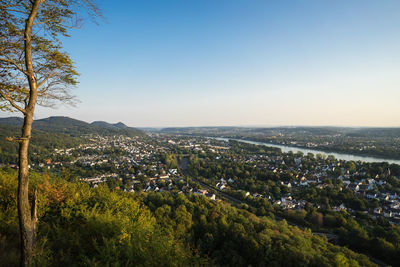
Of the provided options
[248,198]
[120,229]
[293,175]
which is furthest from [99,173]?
[293,175]

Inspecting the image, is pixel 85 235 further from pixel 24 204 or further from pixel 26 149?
pixel 26 149

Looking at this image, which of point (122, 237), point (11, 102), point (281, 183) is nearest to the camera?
point (11, 102)

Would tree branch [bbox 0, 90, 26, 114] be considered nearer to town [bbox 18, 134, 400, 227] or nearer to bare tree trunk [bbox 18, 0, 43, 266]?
bare tree trunk [bbox 18, 0, 43, 266]

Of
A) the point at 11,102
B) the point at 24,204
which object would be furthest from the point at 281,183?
the point at 11,102

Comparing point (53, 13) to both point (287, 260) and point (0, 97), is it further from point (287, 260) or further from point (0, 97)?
point (287, 260)

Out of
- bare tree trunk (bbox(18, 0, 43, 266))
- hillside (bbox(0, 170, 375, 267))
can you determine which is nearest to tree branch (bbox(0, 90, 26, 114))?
bare tree trunk (bbox(18, 0, 43, 266))

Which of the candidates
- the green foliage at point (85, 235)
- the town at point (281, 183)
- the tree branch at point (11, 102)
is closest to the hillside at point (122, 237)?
the green foliage at point (85, 235)

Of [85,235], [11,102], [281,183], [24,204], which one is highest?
[11,102]

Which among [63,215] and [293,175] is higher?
[63,215]
